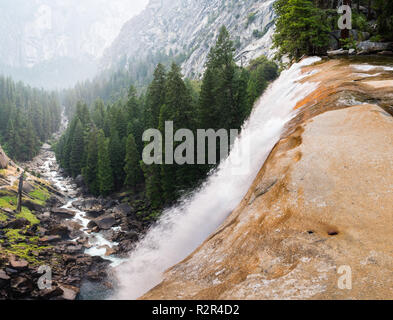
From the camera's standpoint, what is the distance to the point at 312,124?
7852 millimetres

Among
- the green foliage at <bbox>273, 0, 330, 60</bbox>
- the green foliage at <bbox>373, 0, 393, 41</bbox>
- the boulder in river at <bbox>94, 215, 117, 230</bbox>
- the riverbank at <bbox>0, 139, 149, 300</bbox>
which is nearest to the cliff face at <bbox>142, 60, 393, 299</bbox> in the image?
the green foliage at <bbox>273, 0, 330, 60</bbox>

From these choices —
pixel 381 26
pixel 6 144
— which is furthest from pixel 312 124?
pixel 6 144

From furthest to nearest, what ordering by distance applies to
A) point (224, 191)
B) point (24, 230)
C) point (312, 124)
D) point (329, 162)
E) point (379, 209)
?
point (24, 230), point (224, 191), point (312, 124), point (329, 162), point (379, 209)

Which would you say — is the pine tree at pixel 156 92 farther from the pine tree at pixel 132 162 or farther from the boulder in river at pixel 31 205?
the boulder in river at pixel 31 205

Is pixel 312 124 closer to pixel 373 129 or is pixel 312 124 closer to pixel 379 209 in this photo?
pixel 373 129

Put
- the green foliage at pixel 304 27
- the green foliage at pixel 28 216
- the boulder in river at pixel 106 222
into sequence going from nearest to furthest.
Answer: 1. the green foliage at pixel 304 27
2. the green foliage at pixel 28 216
3. the boulder in river at pixel 106 222

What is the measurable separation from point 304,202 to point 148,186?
92.5ft

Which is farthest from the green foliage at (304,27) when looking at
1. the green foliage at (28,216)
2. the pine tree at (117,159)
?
the green foliage at (28,216)

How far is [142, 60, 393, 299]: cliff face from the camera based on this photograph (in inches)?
152

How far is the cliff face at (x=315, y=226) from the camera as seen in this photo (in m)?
3.86

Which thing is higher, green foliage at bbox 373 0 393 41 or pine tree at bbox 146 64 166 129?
green foliage at bbox 373 0 393 41

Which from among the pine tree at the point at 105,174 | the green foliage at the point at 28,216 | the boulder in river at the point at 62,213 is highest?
the pine tree at the point at 105,174

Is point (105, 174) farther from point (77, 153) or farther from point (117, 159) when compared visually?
point (77, 153)

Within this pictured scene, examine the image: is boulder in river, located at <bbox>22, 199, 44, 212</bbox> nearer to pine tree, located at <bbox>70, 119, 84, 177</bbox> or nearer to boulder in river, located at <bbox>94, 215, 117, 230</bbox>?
boulder in river, located at <bbox>94, 215, 117, 230</bbox>
